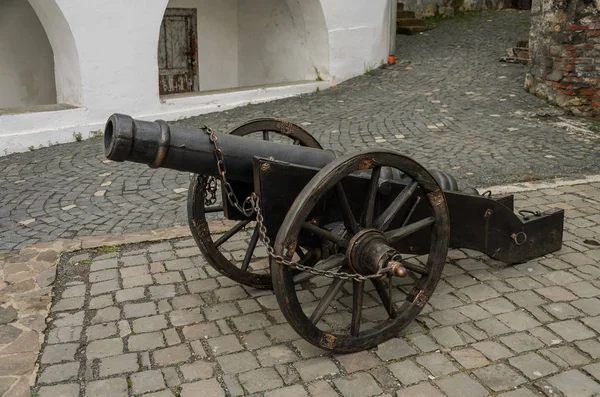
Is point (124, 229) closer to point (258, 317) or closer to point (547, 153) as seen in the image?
point (258, 317)

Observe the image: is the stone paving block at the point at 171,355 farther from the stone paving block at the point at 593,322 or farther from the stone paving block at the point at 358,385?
the stone paving block at the point at 593,322

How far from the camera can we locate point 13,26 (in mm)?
10445

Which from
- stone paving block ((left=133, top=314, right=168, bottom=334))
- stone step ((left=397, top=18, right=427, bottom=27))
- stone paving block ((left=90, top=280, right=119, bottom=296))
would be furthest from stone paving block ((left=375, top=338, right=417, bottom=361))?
stone step ((left=397, top=18, right=427, bottom=27))

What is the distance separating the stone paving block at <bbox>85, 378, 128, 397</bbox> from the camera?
3.14m

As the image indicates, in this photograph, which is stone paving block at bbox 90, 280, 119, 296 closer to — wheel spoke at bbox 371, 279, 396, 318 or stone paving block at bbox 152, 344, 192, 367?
stone paving block at bbox 152, 344, 192, 367

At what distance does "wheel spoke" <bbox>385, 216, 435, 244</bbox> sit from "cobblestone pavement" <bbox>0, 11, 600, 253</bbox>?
8.00 feet

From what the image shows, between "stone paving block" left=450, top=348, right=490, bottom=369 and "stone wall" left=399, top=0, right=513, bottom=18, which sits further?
"stone wall" left=399, top=0, right=513, bottom=18

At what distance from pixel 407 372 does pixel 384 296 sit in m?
0.41

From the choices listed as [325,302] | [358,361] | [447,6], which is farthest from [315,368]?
[447,6]

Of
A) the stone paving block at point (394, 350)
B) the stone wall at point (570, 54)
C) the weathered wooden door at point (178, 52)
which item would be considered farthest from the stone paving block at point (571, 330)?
the weathered wooden door at point (178, 52)

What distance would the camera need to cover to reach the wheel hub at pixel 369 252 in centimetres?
329

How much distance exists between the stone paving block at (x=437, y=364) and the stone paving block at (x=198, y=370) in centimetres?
105

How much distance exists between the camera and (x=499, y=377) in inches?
128

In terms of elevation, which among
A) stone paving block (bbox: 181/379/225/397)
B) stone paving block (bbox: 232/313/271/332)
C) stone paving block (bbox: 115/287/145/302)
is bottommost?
stone paving block (bbox: 181/379/225/397)
